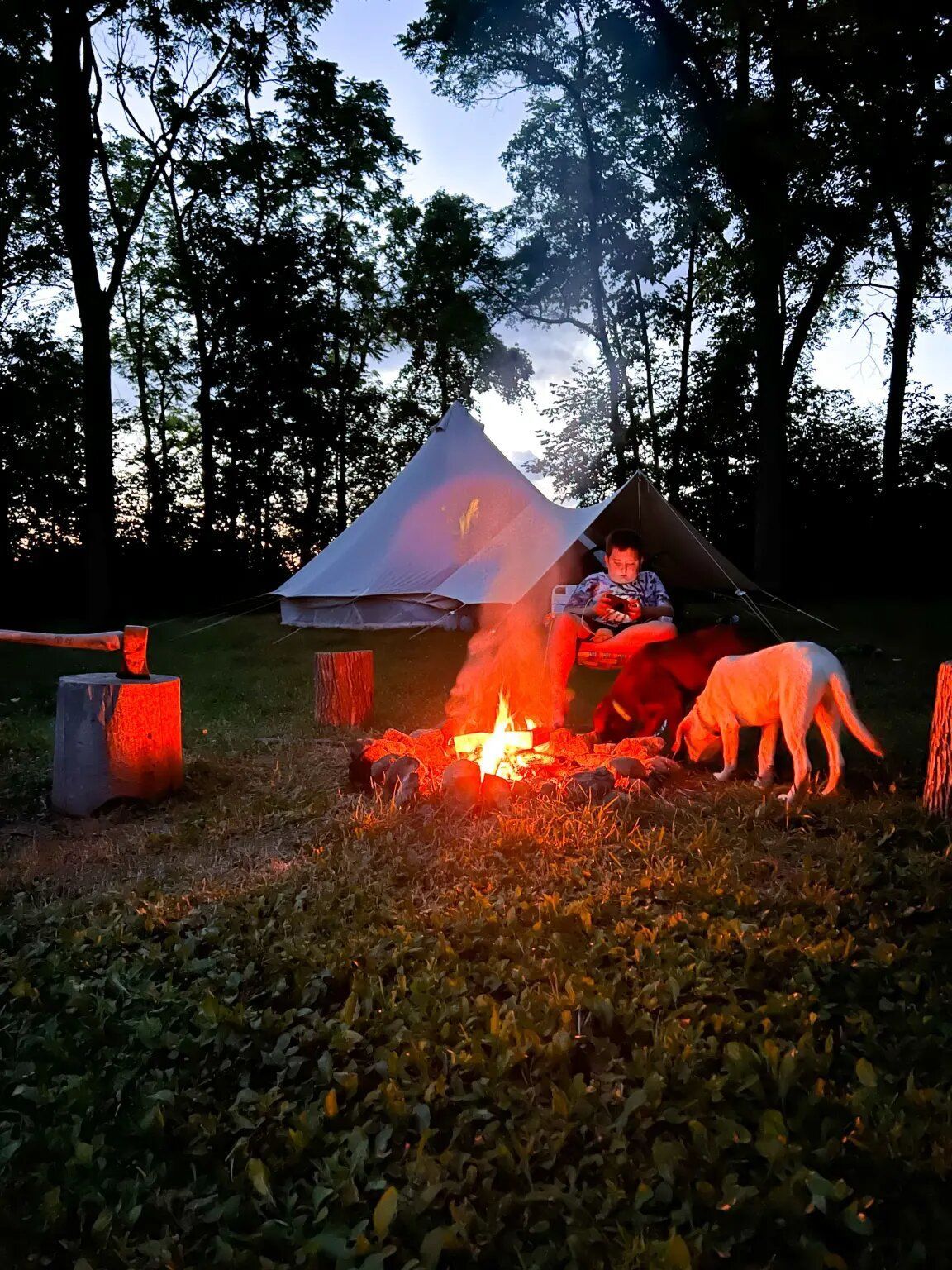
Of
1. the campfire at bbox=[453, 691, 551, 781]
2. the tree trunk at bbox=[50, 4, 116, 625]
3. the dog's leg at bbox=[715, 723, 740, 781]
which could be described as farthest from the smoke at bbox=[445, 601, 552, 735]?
the tree trunk at bbox=[50, 4, 116, 625]

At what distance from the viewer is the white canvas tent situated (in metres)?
7.23

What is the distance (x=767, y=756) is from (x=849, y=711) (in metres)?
0.56

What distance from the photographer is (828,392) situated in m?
15.0

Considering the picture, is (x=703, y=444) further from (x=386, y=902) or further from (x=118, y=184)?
(x=386, y=902)

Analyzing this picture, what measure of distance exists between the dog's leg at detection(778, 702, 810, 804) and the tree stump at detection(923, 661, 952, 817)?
0.43 meters

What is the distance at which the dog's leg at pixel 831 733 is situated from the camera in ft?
10.7

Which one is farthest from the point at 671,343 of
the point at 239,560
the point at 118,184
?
the point at 118,184

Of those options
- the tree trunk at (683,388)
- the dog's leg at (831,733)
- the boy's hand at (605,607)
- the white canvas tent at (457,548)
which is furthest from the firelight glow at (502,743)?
the tree trunk at (683,388)

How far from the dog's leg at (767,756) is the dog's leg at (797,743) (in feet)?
0.81

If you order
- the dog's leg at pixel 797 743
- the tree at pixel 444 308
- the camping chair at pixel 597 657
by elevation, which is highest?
the tree at pixel 444 308

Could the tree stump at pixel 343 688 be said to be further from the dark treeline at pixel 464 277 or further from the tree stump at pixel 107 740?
the dark treeline at pixel 464 277

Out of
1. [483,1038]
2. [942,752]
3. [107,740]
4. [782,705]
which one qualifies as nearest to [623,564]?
[782,705]

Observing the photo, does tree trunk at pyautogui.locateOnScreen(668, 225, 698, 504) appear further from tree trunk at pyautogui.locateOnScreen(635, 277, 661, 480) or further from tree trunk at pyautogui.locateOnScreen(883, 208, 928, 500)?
tree trunk at pyautogui.locateOnScreen(883, 208, 928, 500)

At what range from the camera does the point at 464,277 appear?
18484mm
